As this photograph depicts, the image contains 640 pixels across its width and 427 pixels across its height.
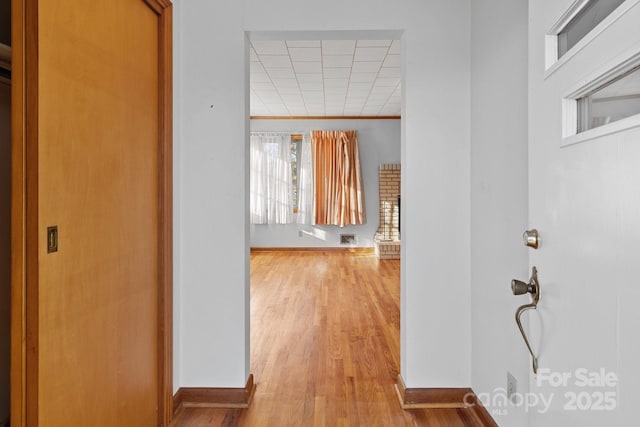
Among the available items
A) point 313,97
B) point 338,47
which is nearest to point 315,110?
point 313,97

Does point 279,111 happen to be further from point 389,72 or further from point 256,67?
point 389,72

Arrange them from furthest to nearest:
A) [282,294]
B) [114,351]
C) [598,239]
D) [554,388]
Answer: [282,294], [114,351], [554,388], [598,239]

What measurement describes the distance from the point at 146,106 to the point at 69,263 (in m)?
0.82

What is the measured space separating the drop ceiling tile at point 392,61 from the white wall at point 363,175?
10.2 ft

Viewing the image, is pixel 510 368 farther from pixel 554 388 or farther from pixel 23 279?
pixel 23 279

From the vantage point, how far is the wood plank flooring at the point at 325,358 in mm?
1982

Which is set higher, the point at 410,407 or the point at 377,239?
the point at 377,239

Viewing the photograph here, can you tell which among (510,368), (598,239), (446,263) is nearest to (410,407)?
(510,368)

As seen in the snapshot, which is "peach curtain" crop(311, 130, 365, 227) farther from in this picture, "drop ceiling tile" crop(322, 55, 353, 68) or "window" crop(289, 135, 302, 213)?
"drop ceiling tile" crop(322, 55, 353, 68)

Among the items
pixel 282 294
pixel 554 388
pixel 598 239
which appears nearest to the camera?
pixel 598 239

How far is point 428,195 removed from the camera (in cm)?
210

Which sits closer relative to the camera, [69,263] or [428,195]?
[69,263]

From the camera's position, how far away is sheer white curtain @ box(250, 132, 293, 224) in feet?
24.2

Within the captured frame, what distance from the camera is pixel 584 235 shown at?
802mm
